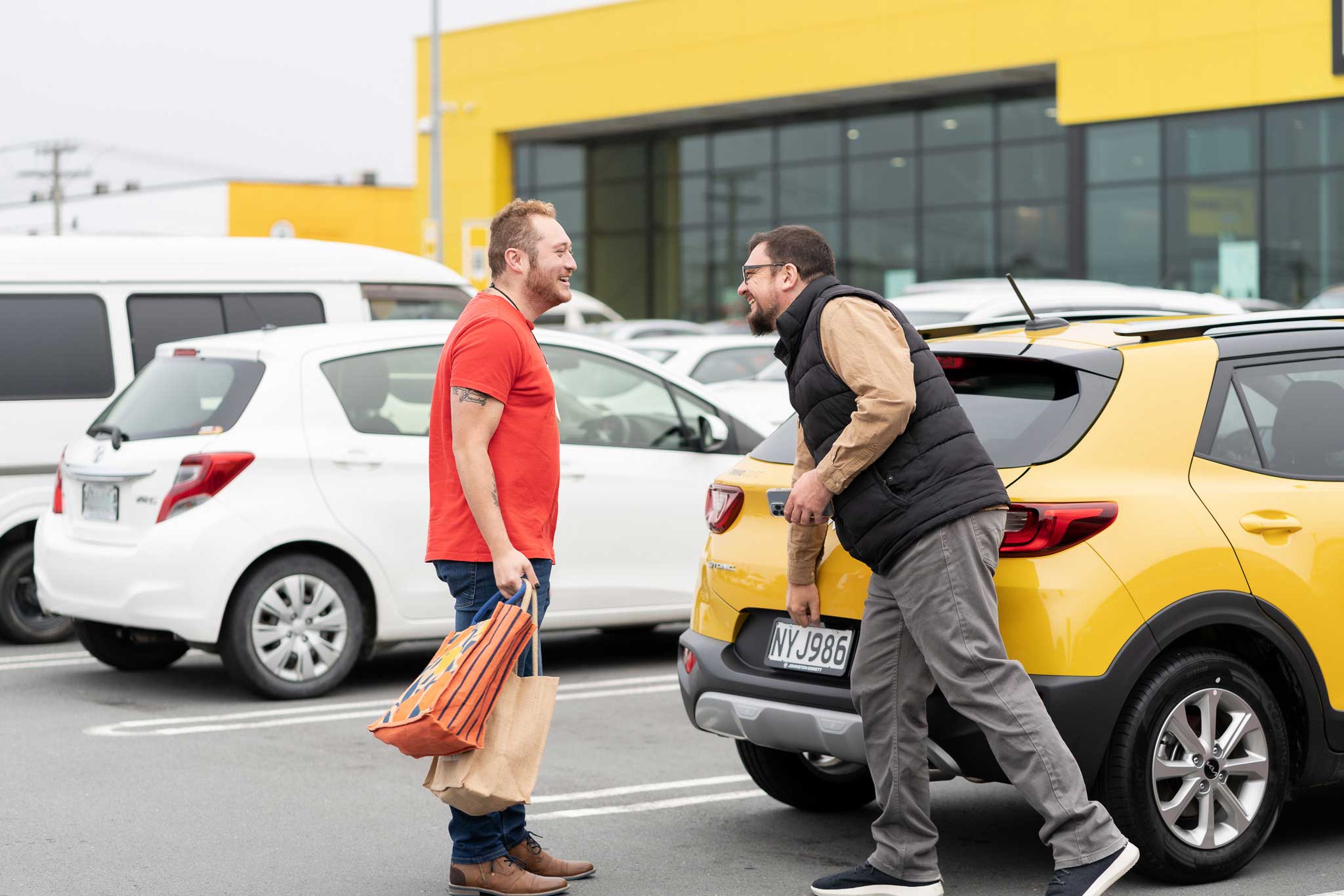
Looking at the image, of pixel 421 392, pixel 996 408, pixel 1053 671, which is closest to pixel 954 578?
pixel 1053 671

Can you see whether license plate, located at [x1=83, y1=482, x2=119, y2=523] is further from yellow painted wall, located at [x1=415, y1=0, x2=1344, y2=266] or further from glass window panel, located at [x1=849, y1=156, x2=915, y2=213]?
glass window panel, located at [x1=849, y1=156, x2=915, y2=213]

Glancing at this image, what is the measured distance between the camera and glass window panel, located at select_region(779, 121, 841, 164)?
117 ft

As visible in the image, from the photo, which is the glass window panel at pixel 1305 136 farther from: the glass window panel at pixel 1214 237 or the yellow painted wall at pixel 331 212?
the yellow painted wall at pixel 331 212

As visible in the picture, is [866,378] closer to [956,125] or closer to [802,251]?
[802,251]

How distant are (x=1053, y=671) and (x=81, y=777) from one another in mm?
3657

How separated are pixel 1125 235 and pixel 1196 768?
86.5 feet

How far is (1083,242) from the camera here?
99.6 feet

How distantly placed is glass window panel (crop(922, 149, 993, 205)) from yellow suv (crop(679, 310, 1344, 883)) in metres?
28.6

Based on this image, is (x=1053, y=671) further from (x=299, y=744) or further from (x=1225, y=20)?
(x=1225, y=20)

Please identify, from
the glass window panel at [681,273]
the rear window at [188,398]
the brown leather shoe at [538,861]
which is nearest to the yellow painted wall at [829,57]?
the glass window panel at [681,273]

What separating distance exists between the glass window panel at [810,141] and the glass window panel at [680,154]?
7.89 ft

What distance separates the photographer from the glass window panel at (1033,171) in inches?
1256

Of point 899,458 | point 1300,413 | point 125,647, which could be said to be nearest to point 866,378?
point 899,458

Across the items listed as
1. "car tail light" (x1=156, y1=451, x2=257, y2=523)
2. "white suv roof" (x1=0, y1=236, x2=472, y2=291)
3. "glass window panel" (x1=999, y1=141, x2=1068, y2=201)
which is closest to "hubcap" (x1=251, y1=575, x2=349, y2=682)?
"car tail light" (x1=156, y1=451, x2=257, y2=523)
